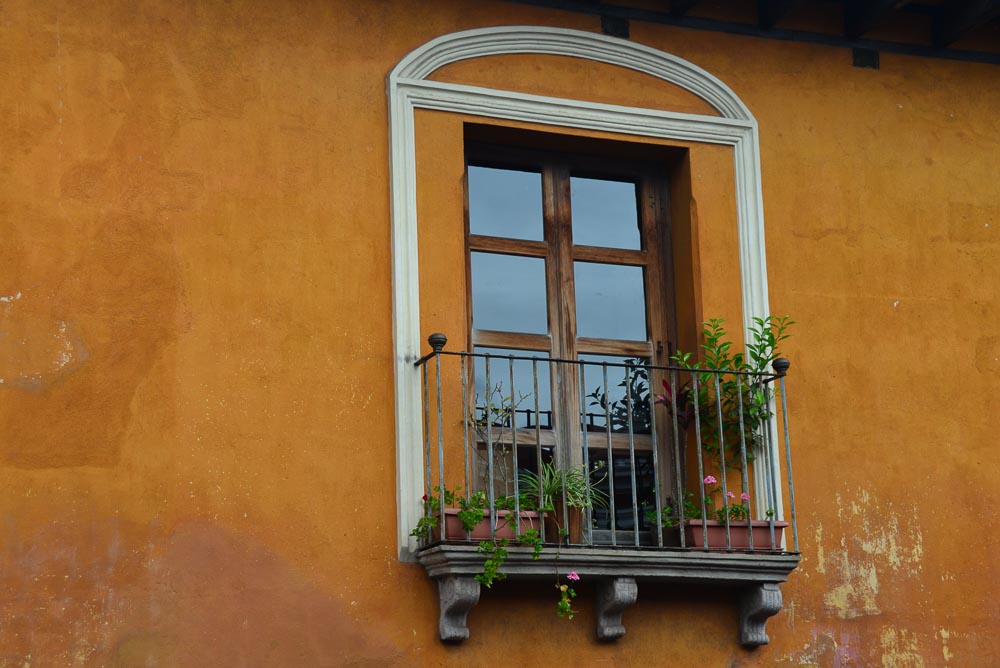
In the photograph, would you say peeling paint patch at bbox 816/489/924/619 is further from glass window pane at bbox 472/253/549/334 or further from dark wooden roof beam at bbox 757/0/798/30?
dark wooden roof beam at bbox 757/0/798/30

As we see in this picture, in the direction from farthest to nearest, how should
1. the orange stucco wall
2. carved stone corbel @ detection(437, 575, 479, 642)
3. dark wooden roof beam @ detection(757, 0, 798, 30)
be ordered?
dark wooden roof beam @ detection(757, 0, 798, 30) → carved stone corbel @ detection(437, 575, 479, 642) → the orange stucco wall

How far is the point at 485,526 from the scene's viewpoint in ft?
22.4

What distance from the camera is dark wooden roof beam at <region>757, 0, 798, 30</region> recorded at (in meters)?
8.22

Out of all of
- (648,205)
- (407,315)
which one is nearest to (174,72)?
(407,315)

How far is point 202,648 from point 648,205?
3.24 meters

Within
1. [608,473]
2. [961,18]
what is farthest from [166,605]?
[961,18]

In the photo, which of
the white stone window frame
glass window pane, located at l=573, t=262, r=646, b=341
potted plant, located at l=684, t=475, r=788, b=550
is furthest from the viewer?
glass window pane, located at l=573, t=262, r=646, b=341

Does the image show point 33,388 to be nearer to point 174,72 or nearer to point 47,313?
point 47,313

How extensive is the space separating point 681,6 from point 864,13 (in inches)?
41.8

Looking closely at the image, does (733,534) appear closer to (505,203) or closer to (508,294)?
(508,294)

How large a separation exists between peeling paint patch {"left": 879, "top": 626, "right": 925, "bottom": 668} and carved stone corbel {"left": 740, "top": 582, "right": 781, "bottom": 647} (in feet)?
1.99

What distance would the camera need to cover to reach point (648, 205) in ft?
26.8

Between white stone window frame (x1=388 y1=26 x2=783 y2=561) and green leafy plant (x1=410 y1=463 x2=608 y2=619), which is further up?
white stone window frame (x1=388 y1=26 x2=783 y2=561)

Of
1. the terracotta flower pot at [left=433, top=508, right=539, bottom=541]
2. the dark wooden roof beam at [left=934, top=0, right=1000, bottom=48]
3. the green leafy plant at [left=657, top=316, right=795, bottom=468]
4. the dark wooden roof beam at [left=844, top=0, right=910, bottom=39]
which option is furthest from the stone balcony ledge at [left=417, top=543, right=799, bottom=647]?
the dark wooden roof beam at [left=934, top=0, right=1000, bottom=48]
